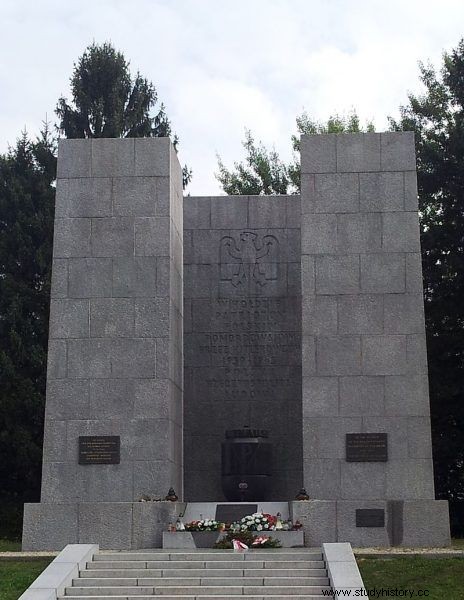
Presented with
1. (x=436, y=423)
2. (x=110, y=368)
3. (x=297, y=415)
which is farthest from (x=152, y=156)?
(x=436, y=423)

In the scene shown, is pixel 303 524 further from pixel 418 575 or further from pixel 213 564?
pixel 418 575

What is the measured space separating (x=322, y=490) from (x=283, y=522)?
3.83 ft

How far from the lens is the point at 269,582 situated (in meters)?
13.8

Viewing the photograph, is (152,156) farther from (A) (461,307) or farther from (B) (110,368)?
(A) (461,307)

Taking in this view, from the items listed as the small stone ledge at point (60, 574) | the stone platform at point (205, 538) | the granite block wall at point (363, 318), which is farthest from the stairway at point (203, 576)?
the granite block wall at point (363, 318)

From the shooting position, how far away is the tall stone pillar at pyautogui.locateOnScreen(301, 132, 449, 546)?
697 inches

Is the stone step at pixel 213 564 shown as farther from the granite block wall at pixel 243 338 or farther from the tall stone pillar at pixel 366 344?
the granite block wall at pixel 243 338

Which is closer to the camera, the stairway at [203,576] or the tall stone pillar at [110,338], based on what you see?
the stairway at [203,576]

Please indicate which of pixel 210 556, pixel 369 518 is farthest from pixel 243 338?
pixel 210 556

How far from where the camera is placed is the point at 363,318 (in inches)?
734

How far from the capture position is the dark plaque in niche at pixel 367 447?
1803 cm

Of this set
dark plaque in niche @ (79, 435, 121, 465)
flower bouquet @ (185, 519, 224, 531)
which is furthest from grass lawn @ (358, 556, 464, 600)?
dark plaque in niche @ (79, 435, 121, 465)

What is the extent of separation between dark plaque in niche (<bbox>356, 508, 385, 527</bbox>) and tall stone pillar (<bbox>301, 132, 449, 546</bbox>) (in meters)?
0.02

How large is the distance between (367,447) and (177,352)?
448 cm
